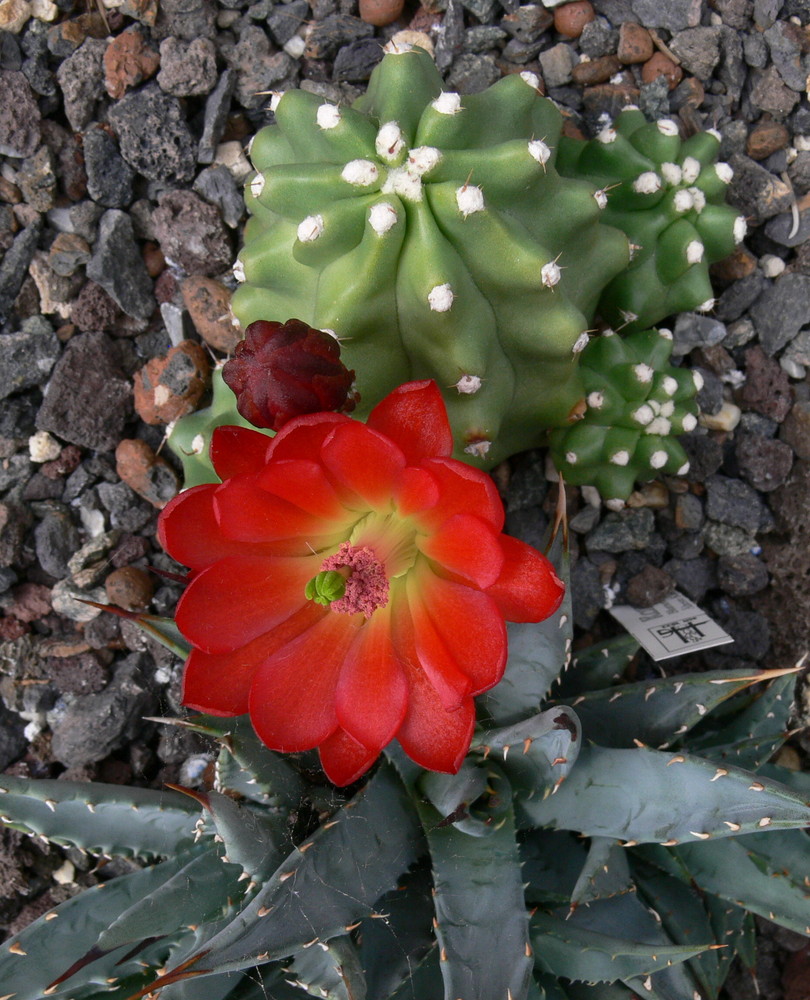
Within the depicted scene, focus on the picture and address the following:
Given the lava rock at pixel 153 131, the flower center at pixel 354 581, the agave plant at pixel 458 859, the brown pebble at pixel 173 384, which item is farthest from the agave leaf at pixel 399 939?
the lava rock at pixel 153 131

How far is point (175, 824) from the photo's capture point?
4.64ft

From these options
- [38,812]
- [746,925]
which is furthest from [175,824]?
[746,925]

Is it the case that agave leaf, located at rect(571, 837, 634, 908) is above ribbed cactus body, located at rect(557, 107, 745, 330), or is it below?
below

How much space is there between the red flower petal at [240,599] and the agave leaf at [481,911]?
0.40m

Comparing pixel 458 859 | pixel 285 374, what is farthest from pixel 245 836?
pixel 285 374

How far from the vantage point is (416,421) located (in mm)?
1087

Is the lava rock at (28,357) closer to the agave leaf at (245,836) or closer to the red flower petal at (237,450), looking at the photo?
the red flower petal at (237,450)

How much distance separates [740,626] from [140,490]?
4.73 ft

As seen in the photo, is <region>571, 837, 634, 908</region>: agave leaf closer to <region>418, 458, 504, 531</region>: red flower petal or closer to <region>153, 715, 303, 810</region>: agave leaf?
<region>153, 715, 303, 810</region>: agave leaf

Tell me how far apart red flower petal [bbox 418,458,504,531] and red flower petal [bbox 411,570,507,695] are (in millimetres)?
121

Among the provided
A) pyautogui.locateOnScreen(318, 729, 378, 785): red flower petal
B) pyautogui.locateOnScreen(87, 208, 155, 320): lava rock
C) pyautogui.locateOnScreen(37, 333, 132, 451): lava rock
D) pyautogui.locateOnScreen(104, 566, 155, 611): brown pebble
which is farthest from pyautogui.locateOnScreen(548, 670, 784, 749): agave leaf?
pyautogui.locateOnScreen(87, 208, 155, 320): lava rock

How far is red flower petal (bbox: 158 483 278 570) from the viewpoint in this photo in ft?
3.49

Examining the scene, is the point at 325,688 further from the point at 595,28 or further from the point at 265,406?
the point at 595,28

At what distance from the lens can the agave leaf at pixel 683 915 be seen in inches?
58.8
